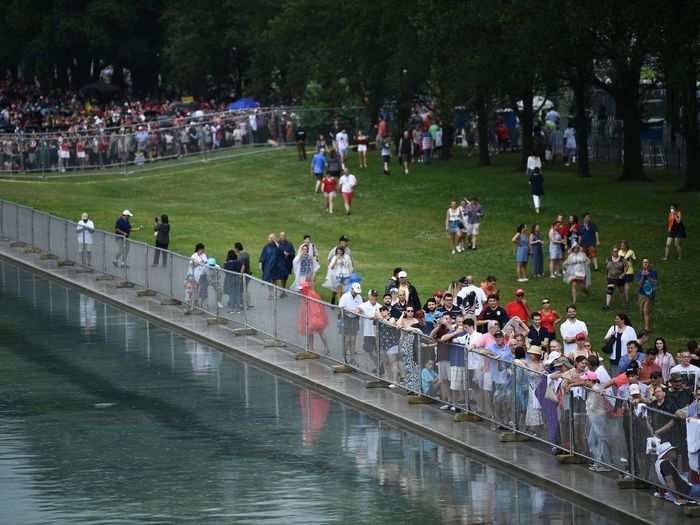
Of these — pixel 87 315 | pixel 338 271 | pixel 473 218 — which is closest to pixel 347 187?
pixel 473 218

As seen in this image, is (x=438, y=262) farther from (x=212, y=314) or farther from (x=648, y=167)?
(x=648, y=167)

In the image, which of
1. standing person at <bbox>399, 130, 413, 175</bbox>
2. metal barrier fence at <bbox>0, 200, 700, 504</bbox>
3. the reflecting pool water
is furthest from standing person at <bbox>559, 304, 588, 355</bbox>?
standing person at <bbox>399, 130, 413, 175</bbox>

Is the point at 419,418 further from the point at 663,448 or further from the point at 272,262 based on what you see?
the point at 272,262

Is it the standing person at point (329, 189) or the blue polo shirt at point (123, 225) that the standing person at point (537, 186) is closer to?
the standing person at point (329, 189)

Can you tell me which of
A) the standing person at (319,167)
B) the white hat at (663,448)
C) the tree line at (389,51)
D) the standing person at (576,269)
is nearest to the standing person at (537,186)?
the tree line at (389,51)

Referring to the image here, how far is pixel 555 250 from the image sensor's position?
41.8 metres

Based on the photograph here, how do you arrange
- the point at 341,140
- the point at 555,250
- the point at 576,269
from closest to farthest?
the point at 576,269
the point at 555,250
the point at 341,140

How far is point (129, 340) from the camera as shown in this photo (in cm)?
3653

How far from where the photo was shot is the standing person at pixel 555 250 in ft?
136

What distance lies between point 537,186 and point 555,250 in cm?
945

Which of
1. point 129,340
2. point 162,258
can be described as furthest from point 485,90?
point 129,340

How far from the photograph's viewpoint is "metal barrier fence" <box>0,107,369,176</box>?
65562 millimetres

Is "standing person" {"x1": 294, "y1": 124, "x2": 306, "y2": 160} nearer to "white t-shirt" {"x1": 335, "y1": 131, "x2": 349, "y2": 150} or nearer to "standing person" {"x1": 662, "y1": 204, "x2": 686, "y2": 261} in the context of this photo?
"white t-shirt" {"x1": 335, "y1": 131, "x2": 349, "y2": 150}

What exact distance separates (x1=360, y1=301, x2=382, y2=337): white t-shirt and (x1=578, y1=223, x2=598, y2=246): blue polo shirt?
464 inches
